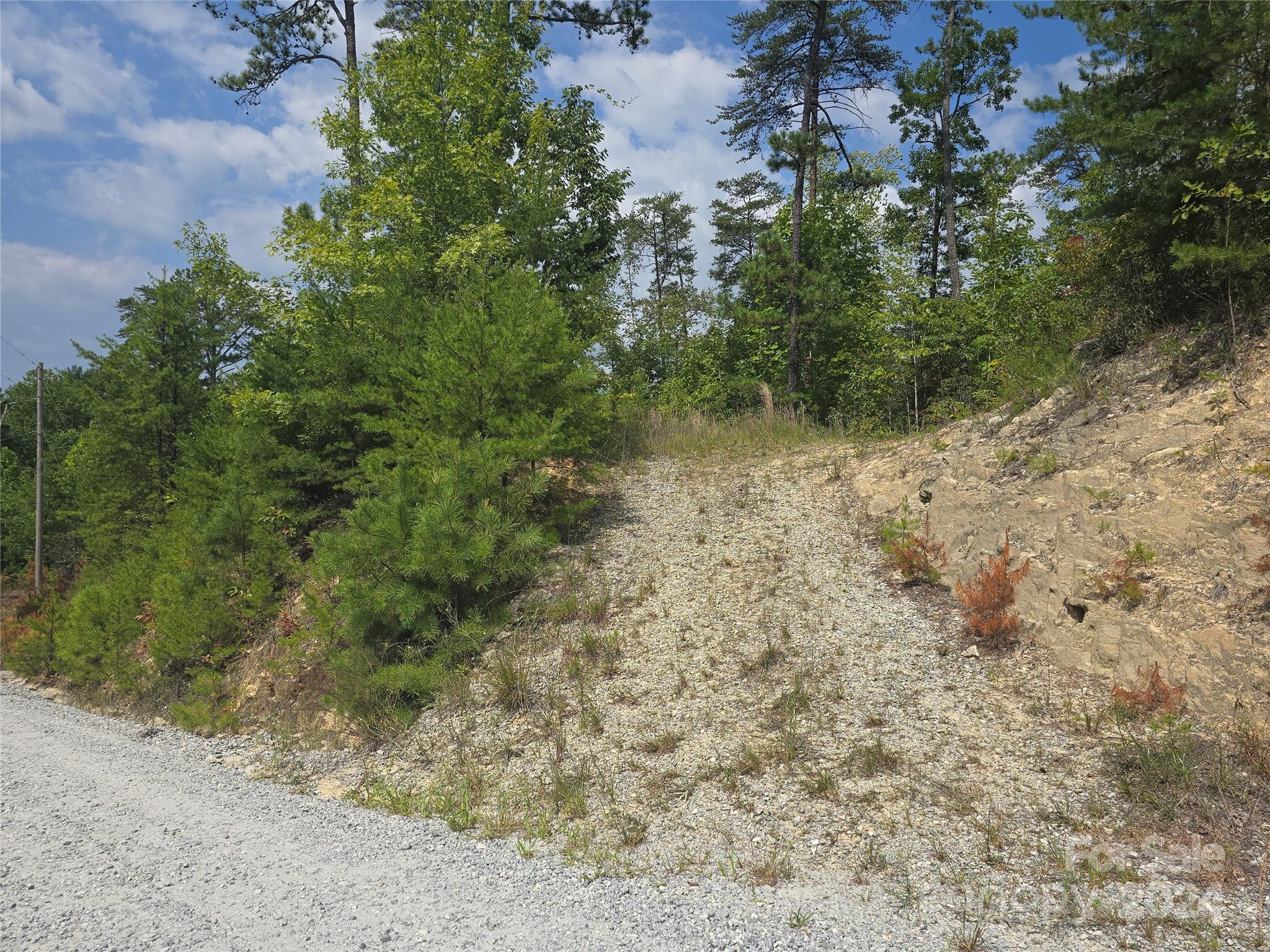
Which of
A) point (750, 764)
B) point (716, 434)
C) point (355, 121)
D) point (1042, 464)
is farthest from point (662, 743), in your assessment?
point (355, 121)

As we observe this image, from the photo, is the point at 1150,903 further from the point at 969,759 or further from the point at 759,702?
the point at 759,702

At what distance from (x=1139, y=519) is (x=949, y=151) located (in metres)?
18.5

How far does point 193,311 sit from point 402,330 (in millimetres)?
10426

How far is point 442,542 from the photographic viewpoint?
7922 millimetres

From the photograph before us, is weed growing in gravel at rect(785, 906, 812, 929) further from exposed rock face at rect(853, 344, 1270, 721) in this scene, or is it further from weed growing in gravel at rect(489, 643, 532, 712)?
weed growing in gravel at rect(489, 643, 532, 712)

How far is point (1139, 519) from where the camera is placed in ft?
19.8

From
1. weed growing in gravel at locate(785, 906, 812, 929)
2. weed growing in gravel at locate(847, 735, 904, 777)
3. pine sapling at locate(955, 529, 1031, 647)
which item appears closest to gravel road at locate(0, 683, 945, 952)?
weed growing in gravel at locate(785, 906, 812, 929)

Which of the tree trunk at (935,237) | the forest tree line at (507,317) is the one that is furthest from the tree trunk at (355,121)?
the tree trunk at (935,237)

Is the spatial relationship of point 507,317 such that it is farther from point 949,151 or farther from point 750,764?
point 949,151

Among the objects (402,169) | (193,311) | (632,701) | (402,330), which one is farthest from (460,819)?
(193,311)

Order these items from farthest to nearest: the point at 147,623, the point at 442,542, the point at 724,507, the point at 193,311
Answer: the point at 193,311 → the point at 147,623 → the point at 724,507 → the point at 442,542

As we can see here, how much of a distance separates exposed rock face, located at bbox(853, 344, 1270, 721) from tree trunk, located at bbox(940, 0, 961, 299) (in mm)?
12553

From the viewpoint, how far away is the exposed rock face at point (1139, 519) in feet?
16.9

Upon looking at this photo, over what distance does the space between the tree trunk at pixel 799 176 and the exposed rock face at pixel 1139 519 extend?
35.0 feet
